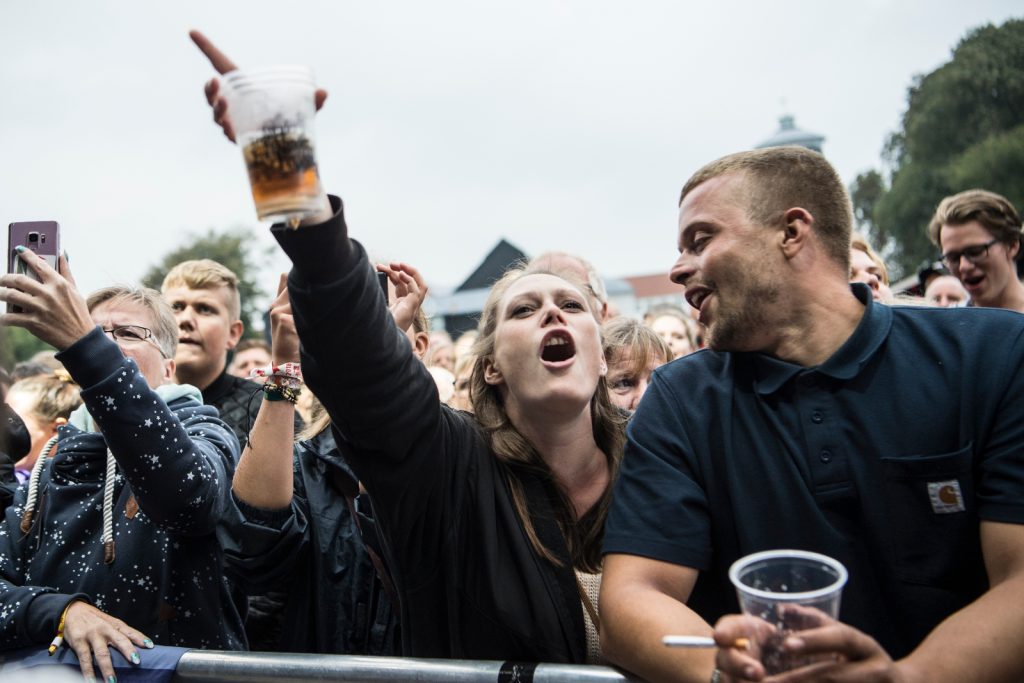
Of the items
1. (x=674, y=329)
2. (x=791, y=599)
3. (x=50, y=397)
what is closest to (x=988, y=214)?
(x=674, y=329)

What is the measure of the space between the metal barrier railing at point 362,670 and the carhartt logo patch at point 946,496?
733mm

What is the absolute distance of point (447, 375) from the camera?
4.63 m

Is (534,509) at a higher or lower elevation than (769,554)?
lower

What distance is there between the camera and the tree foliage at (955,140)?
3472 cm

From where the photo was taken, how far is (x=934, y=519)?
1895 mm

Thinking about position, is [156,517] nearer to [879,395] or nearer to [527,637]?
[527,637]

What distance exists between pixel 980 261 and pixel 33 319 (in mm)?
4420

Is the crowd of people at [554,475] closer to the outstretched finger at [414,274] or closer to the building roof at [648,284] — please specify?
the outstretched finger at [414,274]

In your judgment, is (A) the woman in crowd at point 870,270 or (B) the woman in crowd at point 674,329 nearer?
(A) the woman in crowd at point 870,270

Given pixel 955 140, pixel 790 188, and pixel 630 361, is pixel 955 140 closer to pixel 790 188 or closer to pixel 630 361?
pixel 630 361

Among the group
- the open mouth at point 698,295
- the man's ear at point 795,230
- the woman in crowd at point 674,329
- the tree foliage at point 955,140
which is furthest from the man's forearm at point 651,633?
the tree foliage at point 955,140

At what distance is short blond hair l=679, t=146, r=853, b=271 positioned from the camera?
2256 millimetres

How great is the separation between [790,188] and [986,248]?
9.84 ft

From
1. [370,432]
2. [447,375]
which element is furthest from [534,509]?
[447,375]
